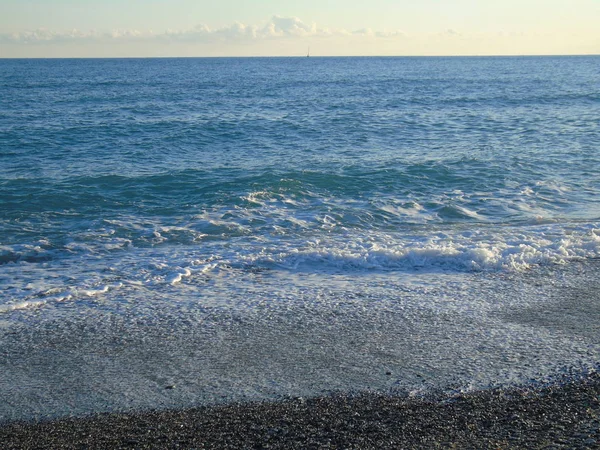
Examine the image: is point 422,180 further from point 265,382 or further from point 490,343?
point 265,382

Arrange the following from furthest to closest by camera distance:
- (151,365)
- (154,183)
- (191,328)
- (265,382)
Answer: (154,183) → (191,328) → (151,365) → (265,382)

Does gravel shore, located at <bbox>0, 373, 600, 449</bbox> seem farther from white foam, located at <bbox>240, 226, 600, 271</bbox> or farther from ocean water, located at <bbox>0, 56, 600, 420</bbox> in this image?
white foam, located at <bbox>240, 226, 600, 271</bbox>

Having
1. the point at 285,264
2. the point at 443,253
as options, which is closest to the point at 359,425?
the point at 285,264

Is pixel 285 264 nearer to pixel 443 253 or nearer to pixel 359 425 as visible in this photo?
pixel 443 253

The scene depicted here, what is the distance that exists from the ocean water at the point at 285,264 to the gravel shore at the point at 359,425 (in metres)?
0.27

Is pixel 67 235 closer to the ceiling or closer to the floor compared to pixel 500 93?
closer to the floor

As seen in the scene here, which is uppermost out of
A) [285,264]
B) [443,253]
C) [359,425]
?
[443,253]

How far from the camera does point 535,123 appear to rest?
2494 cm

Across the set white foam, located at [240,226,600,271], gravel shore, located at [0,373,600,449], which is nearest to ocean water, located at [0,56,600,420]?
white foam, located at [240,226,600,271]

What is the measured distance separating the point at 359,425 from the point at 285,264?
182 inches

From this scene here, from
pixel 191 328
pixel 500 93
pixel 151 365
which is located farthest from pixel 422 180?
pixel 500 93

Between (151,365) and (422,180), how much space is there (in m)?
10.6

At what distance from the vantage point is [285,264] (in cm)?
930

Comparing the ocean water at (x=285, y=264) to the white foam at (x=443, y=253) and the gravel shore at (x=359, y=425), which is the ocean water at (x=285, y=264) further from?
the gravel shore at (x=359, y=425)
